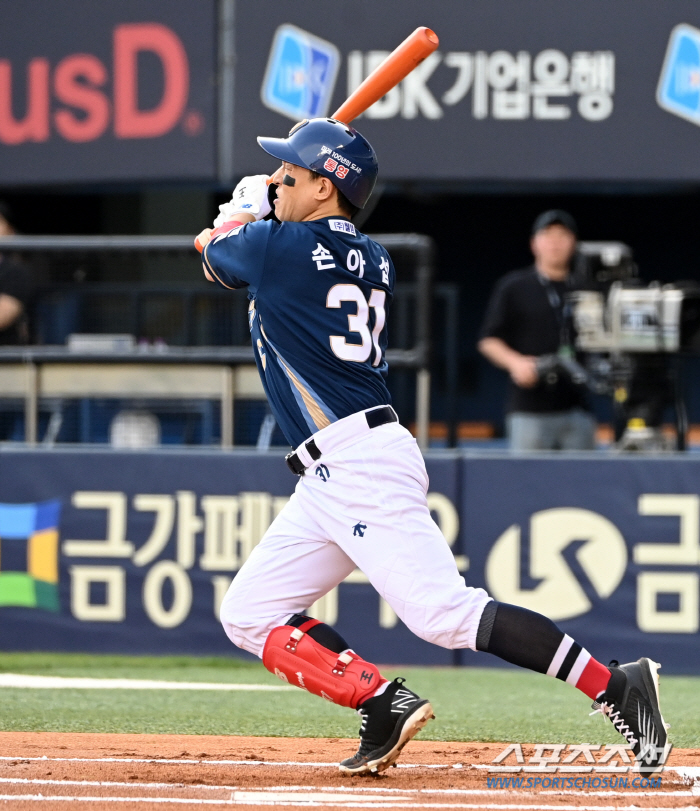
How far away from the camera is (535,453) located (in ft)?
23.7

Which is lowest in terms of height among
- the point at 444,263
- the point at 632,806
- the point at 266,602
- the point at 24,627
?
the point at 24,627

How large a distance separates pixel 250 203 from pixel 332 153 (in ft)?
1.01

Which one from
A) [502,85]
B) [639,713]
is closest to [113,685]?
[639,713]

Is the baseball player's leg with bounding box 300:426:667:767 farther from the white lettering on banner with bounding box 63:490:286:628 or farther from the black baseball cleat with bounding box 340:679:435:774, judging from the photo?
the white lettering on banner with bounding box 63:490:286:628

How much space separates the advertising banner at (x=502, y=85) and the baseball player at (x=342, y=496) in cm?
596

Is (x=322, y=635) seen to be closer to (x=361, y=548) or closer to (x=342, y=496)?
(x=361, y=548)

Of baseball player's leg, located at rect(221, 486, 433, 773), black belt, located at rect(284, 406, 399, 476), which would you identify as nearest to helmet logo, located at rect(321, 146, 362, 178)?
black belt, located at rect(284, 406, 399, 476)

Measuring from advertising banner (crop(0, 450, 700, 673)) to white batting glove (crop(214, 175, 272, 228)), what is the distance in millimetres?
3202

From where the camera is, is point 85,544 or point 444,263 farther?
point 444,263

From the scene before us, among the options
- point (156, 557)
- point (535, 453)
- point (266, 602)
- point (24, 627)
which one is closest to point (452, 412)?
point (535, 453)

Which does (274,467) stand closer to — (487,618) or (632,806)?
(487,618)

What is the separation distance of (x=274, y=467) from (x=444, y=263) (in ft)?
30.4

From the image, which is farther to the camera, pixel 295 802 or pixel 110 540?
pixel 110 540

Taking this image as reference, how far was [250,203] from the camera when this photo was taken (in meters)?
4.00
